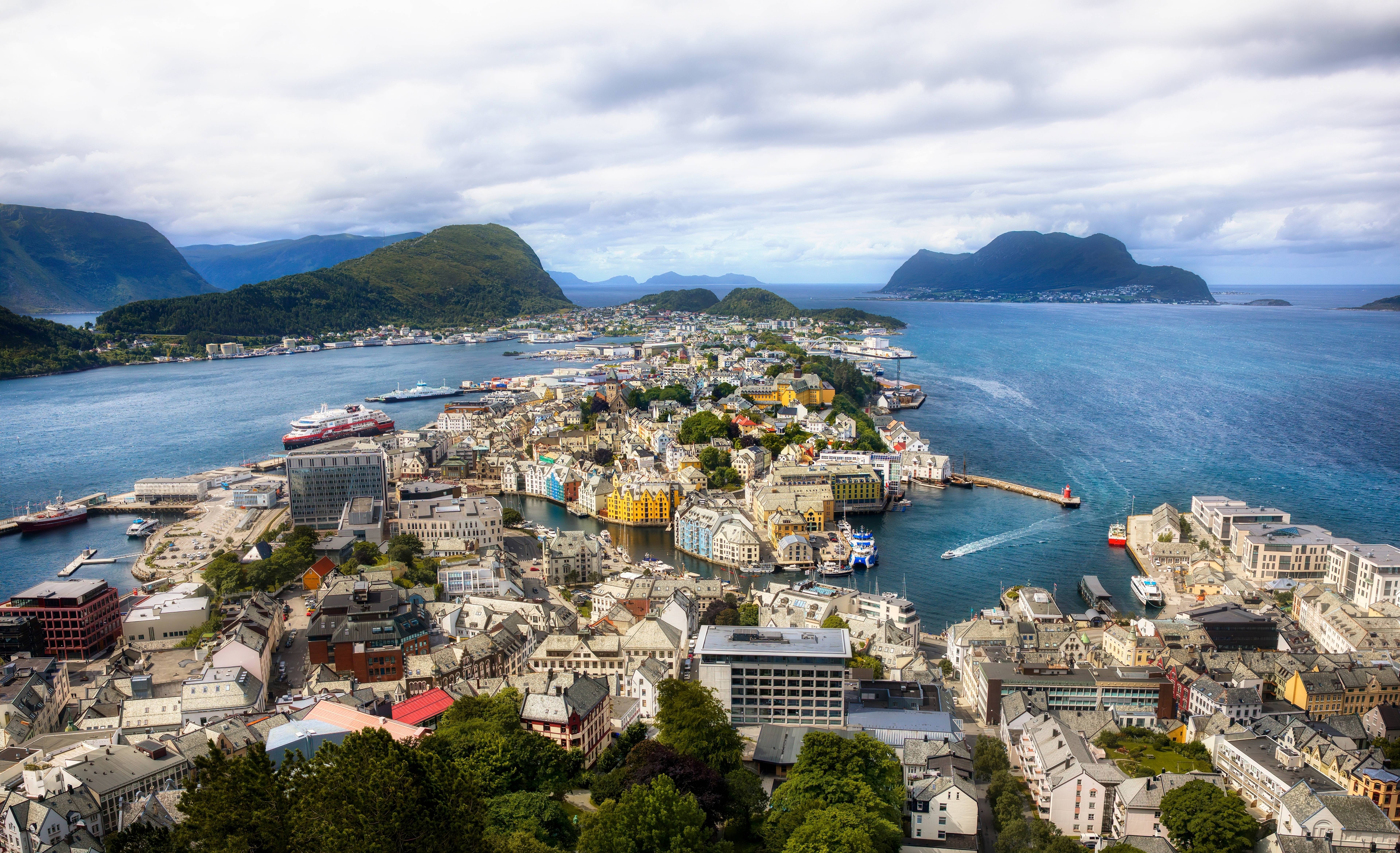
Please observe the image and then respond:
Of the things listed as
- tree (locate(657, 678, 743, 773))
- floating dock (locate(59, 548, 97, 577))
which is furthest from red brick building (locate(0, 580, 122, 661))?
tree (locate(657, 678, 743, 773))

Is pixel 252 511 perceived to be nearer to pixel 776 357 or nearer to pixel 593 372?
pixel 593 372

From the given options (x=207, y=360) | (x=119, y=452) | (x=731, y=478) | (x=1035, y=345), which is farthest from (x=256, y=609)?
(x=1035, y=345)

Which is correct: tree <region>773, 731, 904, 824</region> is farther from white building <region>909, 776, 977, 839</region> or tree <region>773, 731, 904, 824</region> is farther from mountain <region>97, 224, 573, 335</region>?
mountain <region>97, 224, 573, 335</region>

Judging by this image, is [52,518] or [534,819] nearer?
[534,819]

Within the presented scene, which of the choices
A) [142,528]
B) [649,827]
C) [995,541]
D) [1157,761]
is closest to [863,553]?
[995,541]

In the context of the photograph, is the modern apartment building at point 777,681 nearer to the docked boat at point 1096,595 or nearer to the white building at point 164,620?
the docked boat at point 1096,595

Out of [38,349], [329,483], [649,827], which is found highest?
[38,349]

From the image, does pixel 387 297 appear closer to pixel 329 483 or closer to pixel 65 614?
pixel 329 483
